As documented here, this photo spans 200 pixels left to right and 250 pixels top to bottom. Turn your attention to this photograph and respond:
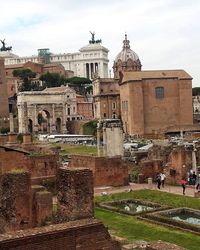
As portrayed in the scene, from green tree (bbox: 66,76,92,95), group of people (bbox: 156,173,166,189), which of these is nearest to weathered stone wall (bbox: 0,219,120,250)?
group of people (bbox: 156,173,166,189)

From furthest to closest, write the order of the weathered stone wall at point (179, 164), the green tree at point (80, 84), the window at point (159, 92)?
the green tree at point (80, 84) < the window at point (159, 92) < the weathered stone wall at point (179, 164)

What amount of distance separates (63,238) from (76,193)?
227 centimetres

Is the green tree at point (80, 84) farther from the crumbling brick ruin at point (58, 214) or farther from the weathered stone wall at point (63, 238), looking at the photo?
the weathered stone wall at point (63, 238)

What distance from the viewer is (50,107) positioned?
75.8 meters

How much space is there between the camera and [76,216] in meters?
10.5

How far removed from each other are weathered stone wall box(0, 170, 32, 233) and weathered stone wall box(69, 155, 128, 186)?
12.5 metres

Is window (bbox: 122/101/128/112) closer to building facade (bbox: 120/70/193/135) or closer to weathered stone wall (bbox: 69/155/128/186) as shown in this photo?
building facade (bbox: 120/70/193/135)

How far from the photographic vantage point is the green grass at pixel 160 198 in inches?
748

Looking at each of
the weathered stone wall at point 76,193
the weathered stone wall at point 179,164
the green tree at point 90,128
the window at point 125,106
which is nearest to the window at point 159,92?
the window at point 125,106

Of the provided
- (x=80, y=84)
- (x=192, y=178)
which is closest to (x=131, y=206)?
(x=192, y=178)

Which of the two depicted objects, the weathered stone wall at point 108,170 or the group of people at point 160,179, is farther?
the weathered stone wall at point 108,170

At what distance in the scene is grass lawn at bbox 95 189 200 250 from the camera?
14.2 m

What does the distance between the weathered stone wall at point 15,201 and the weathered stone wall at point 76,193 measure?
159 centimetres

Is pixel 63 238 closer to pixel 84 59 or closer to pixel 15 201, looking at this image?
pixel 15 201
